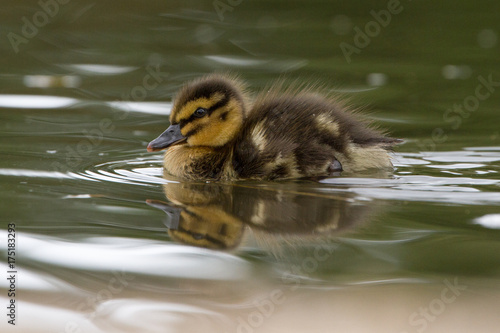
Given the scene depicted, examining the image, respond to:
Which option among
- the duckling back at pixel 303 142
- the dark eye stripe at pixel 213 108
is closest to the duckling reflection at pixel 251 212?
the duckling back at pixel 303 142

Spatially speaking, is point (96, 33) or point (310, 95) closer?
point (310, 95)

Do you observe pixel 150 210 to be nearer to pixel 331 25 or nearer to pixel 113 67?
pixel 113 67

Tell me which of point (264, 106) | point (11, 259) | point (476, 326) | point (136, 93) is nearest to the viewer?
point (476, 326)

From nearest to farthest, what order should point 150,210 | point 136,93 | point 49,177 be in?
point 150,210 → point 49,177 → point 136,93

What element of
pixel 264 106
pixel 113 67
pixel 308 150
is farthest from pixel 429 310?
pixel 113 67

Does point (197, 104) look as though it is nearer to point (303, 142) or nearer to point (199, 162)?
point (199, 162)

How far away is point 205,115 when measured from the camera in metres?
4.15

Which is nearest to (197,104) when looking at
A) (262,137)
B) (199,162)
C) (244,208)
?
(199,162)

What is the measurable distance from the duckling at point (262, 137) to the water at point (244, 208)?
4.4 inches

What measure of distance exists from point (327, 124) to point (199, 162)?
2.06 feet

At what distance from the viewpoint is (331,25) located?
8.12 m

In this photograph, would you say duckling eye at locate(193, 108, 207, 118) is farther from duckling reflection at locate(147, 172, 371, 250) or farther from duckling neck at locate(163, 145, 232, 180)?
duckling reflection at locate(147, 172, 371, 250)

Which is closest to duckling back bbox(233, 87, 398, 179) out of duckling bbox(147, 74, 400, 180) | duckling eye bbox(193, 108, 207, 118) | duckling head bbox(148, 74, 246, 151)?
duckling bbox(147, 74, 400, 180)

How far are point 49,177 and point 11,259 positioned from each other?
1.24 m
